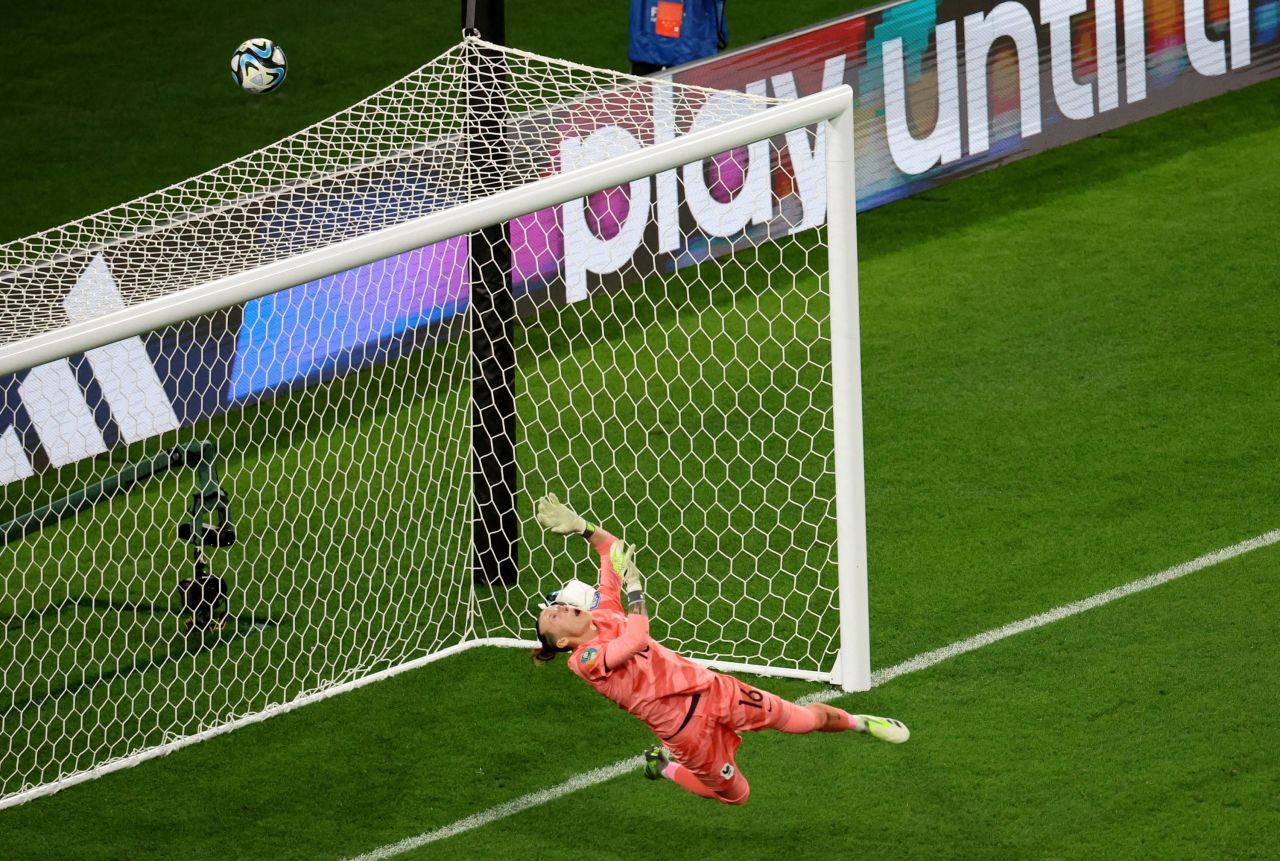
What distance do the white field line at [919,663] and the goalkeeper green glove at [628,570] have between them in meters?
0.93

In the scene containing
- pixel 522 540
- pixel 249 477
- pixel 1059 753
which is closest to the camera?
pixel 1059 753

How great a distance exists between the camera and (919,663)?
6328mm

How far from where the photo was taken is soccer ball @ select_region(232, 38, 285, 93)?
6953 millimetres

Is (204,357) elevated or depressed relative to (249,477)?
elevated

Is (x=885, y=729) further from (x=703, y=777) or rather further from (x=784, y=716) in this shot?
(x=703, y=777)

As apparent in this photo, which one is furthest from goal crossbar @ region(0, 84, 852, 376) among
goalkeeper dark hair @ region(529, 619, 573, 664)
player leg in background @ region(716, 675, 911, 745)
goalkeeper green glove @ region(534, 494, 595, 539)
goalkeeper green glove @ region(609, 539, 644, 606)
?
player leg in background @ region(716, 675, 911, 745)

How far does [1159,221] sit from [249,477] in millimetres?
5119

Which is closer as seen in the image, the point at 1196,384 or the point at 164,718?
the point at 164,718

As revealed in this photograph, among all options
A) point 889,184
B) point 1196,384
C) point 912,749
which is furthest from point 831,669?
point 889,184

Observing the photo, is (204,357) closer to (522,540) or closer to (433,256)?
(433,256)

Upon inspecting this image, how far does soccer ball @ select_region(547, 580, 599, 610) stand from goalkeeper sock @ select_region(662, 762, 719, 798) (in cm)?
65

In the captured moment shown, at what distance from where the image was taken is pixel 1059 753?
5.75 m

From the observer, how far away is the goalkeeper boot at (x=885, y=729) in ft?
18.8

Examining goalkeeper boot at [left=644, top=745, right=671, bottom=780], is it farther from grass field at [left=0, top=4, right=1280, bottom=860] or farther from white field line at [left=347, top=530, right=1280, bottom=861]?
white field line at [left=347, top=530, right=1280, bottom=861]
